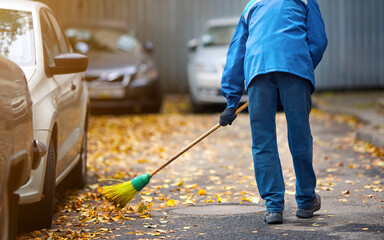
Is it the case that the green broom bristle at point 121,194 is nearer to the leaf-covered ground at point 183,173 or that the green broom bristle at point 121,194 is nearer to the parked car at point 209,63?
the leaf-covered ground at point 183,173

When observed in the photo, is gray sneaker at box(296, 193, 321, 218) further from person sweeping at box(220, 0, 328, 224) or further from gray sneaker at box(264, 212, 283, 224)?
gray sneaker at box(264, 212, 283, 224)

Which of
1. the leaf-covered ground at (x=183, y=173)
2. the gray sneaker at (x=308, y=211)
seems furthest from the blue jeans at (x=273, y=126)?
the leaf-covered ground at (x=183, y=173)

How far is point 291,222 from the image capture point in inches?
211

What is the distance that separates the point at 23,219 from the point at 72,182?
1.82 m

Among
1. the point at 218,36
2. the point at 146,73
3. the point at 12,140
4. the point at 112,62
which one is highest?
the point at 12,140

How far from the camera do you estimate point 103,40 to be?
1481 centimetres

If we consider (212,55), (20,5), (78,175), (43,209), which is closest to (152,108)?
(212,55)

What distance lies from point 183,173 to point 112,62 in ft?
20.3

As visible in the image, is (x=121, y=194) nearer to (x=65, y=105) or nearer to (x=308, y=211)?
(x=65, y=105)

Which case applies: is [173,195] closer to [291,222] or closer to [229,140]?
[291,222]

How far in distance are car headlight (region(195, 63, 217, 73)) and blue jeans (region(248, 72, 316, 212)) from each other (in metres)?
8.74

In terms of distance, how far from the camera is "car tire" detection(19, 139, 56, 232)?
17.3 feet

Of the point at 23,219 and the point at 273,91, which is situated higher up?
the point at 273,91

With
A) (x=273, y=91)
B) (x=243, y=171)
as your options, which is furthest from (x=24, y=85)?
(x=243, y=171)
